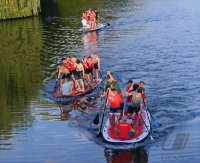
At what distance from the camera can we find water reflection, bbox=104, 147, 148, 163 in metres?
15.7

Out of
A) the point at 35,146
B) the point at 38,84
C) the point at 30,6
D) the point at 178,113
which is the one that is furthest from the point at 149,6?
the point at 35,146

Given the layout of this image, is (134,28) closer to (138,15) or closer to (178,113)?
(138,15)

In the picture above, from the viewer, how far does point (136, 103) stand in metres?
18.1

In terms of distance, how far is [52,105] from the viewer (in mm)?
22312

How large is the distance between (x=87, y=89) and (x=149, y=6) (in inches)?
1772

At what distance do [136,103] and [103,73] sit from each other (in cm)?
1056

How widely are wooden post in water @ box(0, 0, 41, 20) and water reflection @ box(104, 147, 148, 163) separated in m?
39.8

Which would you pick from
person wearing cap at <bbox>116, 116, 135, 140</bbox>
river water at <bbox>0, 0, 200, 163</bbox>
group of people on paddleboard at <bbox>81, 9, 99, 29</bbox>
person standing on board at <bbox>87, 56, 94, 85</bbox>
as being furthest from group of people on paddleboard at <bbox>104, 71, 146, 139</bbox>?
group of people on paddleboard at <bbox>81, 9, 99, 29</bbox>

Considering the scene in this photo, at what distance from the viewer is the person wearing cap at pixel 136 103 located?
17.9m

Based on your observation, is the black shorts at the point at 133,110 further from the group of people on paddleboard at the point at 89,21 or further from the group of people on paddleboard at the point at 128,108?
the group of people on paddleboard at the point at 89,21

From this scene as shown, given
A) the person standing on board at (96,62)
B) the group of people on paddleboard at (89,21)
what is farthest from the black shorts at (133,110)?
the group of people on paddleboard at (89,21)

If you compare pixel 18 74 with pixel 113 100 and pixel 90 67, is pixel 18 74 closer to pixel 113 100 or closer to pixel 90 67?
pixel 90 67

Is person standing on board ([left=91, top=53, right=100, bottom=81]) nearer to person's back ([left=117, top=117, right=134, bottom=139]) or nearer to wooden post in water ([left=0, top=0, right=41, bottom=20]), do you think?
person's back ([left=117, top=117, right=134, bottom=139])

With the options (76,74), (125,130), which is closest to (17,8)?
(76,74)
